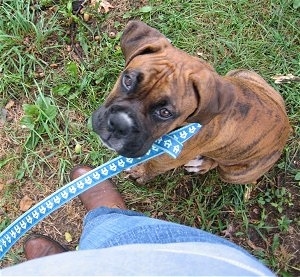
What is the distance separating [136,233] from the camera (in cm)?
296

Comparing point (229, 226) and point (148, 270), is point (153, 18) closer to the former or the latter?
point (229, 226)

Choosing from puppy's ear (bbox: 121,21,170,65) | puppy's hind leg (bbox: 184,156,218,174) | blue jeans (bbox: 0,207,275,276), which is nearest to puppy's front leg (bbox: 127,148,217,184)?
puppy's hind leg (bbox: 184,156,218,174)

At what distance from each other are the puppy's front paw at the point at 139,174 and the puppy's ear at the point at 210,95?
1.01 metres

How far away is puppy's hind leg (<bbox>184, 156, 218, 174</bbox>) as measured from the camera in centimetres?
408

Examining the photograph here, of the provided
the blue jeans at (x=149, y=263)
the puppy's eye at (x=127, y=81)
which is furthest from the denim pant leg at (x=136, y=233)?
the puppy's eye at (x=127, y=81)

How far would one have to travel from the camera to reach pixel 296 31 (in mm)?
4652

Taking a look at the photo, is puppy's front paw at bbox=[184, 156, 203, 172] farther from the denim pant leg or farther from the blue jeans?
the blue jeans

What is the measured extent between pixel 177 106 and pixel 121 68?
4.56 ft

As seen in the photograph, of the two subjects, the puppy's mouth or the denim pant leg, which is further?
the puppy's mouth

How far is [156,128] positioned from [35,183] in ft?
4.90

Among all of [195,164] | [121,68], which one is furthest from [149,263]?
[121,68]

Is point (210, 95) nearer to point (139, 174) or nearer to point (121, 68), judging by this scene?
point (139, 174)

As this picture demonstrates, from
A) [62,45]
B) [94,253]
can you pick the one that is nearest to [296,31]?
[62,45]

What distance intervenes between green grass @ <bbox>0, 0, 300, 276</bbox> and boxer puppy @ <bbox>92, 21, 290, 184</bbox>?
767 millimetres
